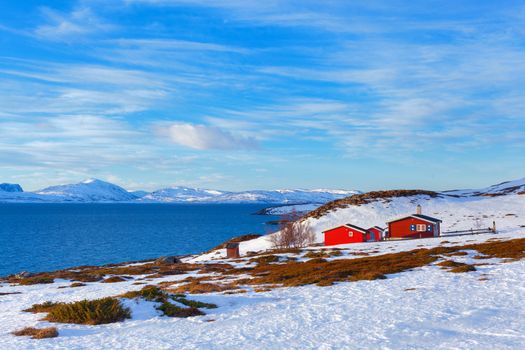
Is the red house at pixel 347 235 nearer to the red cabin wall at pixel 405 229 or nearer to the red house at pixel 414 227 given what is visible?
the red cabin wall at pixel 405 229

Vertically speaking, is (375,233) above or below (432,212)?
below

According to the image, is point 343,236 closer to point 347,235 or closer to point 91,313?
point 347,235

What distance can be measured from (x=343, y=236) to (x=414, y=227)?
1214 cm

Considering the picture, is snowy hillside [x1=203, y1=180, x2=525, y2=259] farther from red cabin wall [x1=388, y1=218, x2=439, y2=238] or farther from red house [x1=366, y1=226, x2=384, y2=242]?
red cabin wall [x1=388, y1=218, x2=439, y2=238]

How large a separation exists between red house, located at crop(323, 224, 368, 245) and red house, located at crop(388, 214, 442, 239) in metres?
5.24

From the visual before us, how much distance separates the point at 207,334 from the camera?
15453 mm

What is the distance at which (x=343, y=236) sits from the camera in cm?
7950

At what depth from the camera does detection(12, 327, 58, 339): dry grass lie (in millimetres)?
15295

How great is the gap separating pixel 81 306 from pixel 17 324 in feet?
8.22

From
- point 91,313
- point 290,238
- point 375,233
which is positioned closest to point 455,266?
point 91,313

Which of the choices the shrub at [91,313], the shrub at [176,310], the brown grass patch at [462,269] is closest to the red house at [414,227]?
the brown grass patch at [462,269]

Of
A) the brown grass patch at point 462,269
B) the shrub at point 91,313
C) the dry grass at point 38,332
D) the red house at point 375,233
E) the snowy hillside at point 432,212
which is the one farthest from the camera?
the snowy hillside at point 432,212

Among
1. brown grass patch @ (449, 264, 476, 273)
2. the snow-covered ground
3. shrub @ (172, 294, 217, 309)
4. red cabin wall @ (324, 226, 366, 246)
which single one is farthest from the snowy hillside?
shrub @ (172, 294, 217, 309)

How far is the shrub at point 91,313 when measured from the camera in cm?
1727
